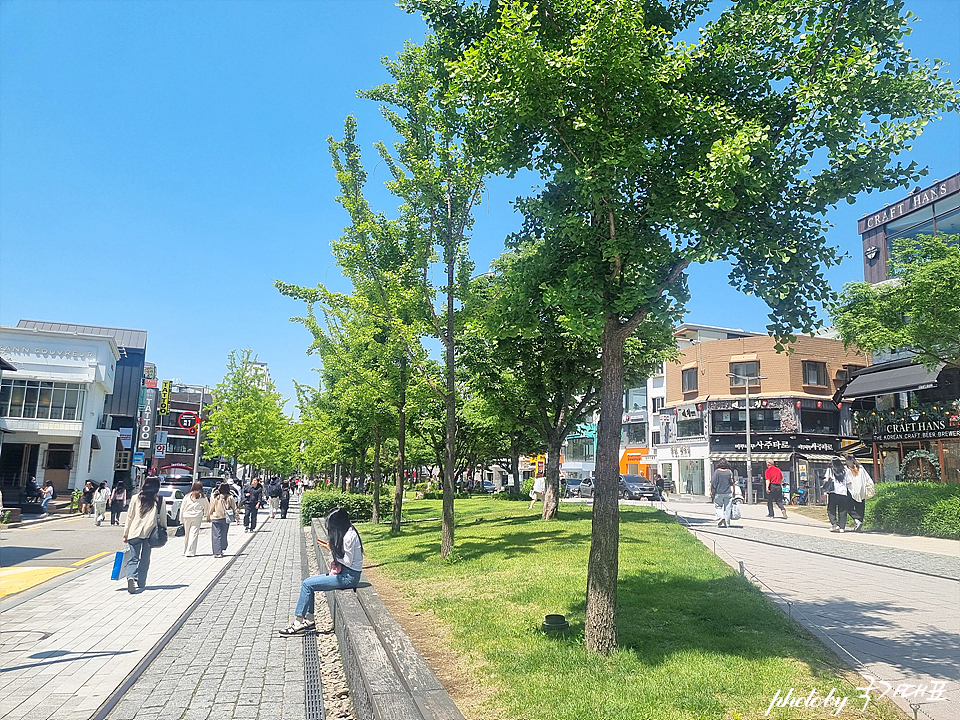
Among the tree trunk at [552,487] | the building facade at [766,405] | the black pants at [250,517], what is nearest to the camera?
the tree trunk at [552,487]

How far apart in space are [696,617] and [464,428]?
33.7 metres

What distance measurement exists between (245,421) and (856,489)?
3540cm

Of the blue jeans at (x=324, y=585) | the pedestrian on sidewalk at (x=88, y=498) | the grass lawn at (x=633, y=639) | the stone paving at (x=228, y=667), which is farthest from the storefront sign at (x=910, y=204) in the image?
the pedestrian on sidewalk at (x=88, y=498)

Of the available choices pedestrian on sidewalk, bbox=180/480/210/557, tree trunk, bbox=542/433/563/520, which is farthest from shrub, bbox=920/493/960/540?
pedestrian on sidewalk, bbox=180/480/210/557

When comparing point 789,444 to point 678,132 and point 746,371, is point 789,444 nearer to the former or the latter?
point 746,371

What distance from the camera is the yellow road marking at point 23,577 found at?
11352mm

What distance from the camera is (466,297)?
14453 millimetres

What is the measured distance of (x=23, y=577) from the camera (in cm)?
1262

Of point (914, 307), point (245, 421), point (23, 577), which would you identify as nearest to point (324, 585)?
point (23, 577)

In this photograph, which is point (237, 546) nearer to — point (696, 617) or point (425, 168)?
point (425, 168)

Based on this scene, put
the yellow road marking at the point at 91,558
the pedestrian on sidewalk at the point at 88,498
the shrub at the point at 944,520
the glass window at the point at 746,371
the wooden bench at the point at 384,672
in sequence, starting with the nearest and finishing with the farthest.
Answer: the wooden bench at the point at 384,672
the yellow road marking at the point at 91,558
the shrub at the point at 944,520
the pedestrian on sidewalk at the point at 88,498
the glass window at the point at 746,371

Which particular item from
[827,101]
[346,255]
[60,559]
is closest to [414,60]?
[346,255]

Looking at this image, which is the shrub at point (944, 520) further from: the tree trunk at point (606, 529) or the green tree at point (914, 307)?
the tree trunk at point (606, 529)

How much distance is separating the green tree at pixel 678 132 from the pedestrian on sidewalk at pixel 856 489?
1465 centimetres
